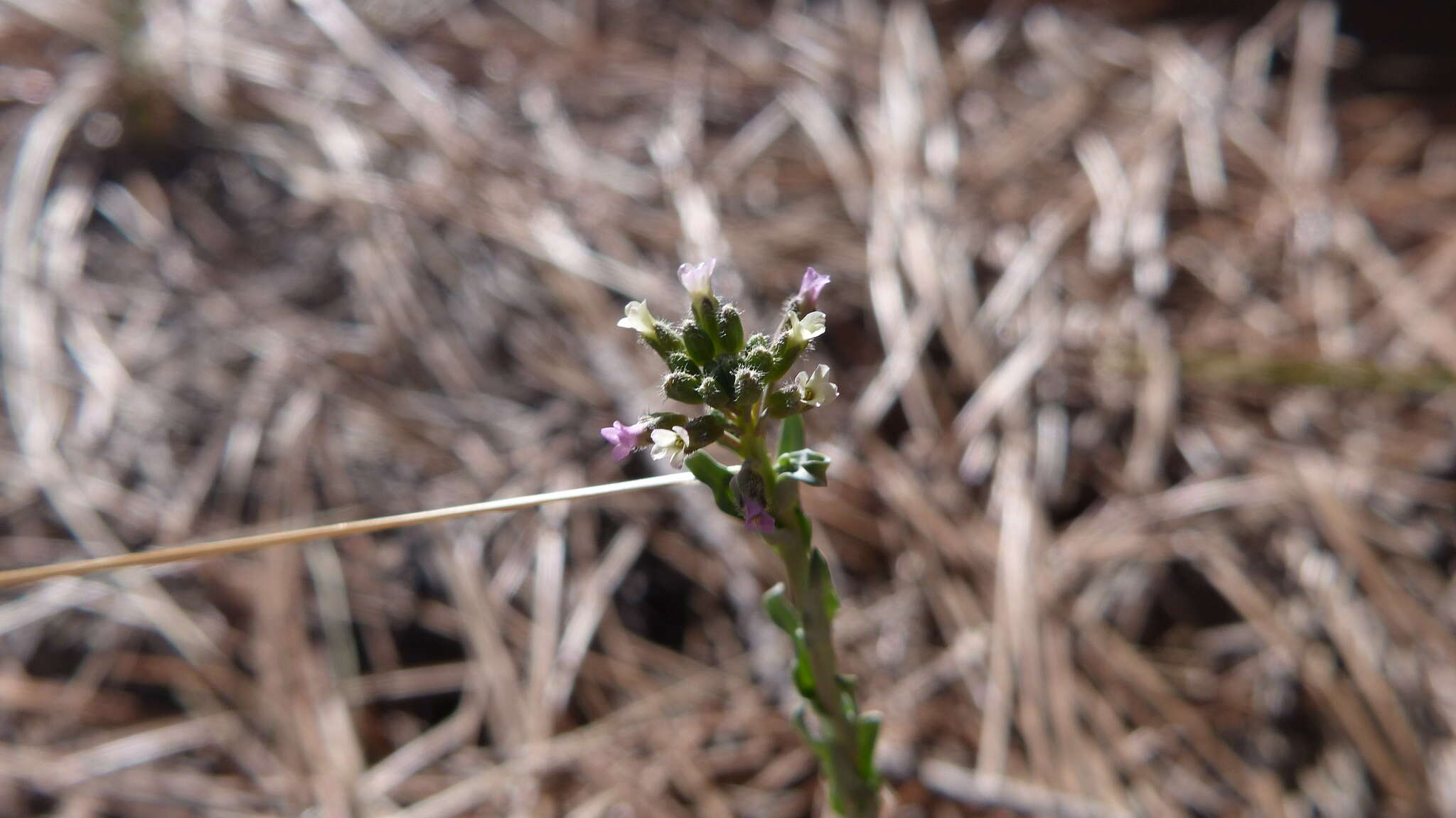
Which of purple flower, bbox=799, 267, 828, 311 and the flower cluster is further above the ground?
purple flower, bbox=799, 267, 828, 311

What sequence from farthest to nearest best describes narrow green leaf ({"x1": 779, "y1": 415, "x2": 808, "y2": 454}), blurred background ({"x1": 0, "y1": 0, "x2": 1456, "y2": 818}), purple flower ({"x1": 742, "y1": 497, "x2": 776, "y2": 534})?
blurred background ({"x1": 0, "y1": 0, "x2": 1456, "y2": 818}), narrow green leaf ({"x1": 779, "y1": 415, "x2": 808, "y2": 454}), purple flower ({"x1": 742, "y1": 497, "x2": 776, "y2": 534})

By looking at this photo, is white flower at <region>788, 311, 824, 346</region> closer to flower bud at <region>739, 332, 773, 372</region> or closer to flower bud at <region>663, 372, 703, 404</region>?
flower bud at <region>739, 332, 773, 372</region>

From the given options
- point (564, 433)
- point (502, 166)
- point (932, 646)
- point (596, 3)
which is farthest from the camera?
point (596, 3)

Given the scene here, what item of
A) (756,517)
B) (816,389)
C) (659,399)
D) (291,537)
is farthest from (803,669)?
(659,399)

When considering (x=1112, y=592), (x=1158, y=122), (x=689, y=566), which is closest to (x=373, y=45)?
(x=689, y=566)

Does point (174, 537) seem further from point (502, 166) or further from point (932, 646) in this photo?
point (932, 646)

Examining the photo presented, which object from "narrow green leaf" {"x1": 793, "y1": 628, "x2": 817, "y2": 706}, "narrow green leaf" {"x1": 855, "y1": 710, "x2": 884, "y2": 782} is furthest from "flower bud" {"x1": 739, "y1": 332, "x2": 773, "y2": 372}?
"narrow green leaf" {"x1": 855, "y1": 710, "x2": 884, "y2": 782}
